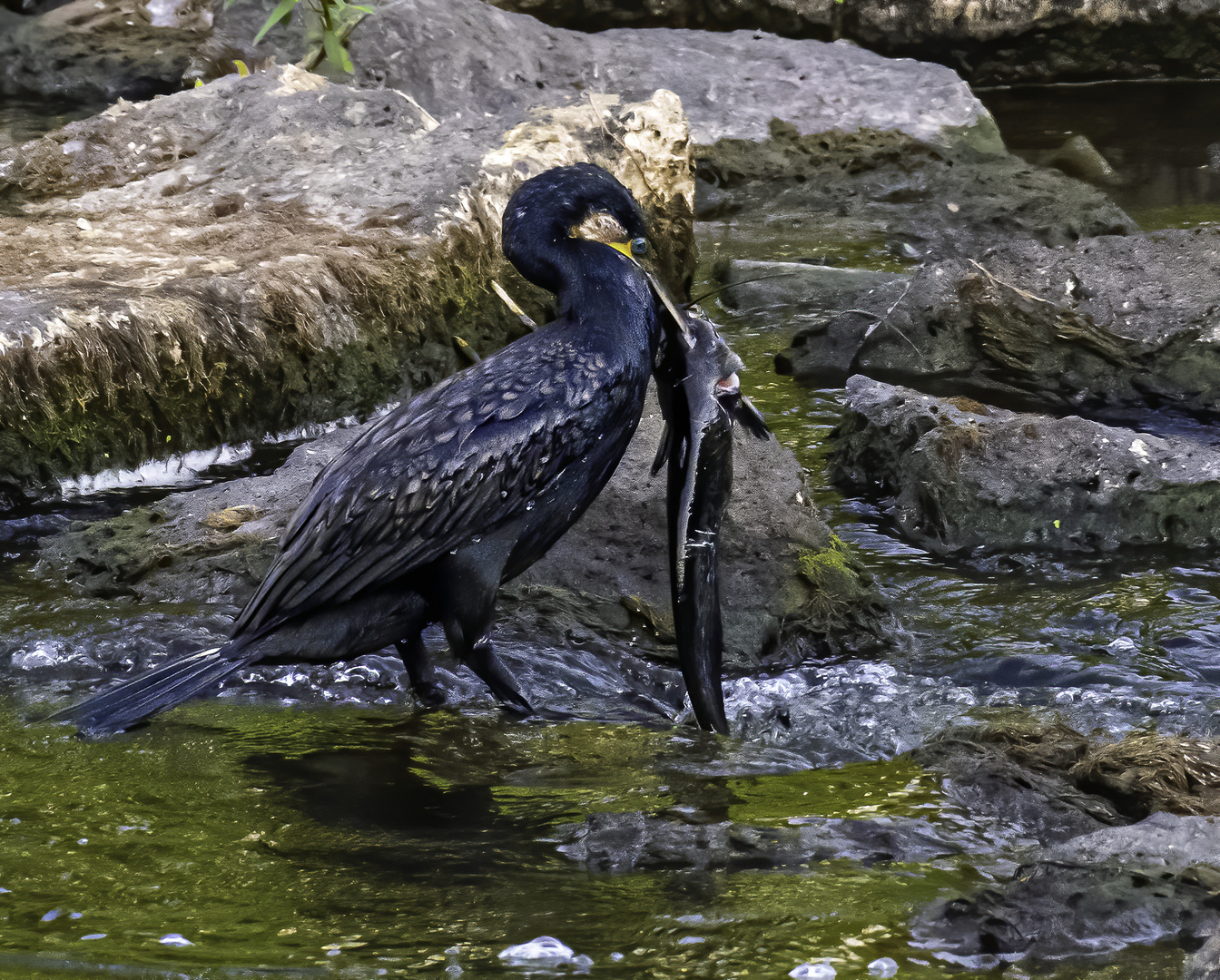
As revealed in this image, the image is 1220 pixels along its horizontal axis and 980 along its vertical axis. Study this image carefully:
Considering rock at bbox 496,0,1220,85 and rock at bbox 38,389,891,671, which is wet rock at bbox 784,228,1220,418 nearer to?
rock at bbox 38,389,891,671

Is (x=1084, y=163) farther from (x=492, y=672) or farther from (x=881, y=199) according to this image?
(x=492, y=672)

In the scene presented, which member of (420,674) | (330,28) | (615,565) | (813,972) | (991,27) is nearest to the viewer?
(813,972)

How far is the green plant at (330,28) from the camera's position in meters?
7.56

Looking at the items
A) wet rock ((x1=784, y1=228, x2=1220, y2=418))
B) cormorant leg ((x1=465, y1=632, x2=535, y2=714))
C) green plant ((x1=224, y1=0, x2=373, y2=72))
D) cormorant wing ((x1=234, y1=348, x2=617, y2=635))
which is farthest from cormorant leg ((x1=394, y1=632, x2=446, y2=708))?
green plant ((x1=224, y1=0, x2=373, y2=72))

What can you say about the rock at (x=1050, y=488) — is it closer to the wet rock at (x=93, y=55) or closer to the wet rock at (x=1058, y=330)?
the wet rock at (x=1058, y=330)

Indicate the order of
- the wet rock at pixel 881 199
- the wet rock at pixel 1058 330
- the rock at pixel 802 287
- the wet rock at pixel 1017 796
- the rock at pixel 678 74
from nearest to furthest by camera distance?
the wet rock at pixel 1017 796, the wet rock at pixel 1058 330, the rock at pixel 802 287, the wet rock at pixel 881 199, the rock at pixel 678 74

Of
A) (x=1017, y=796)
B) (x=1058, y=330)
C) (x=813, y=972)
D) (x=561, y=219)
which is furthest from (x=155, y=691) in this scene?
(x=1058, y=330)

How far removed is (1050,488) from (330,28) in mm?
5409

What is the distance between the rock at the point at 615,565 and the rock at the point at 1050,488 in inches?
22.6

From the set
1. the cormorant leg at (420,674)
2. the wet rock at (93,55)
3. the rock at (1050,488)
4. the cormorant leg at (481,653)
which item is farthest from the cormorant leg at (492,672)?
the wet rock at (93,55)

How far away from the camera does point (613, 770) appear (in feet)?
9.55

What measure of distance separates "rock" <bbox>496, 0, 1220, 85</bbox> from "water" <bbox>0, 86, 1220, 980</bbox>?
9.41m

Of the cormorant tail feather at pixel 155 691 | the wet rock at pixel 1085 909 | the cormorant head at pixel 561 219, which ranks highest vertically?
the cormorant head at pixel 561 219

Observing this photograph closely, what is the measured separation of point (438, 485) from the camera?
2922 millimetres
